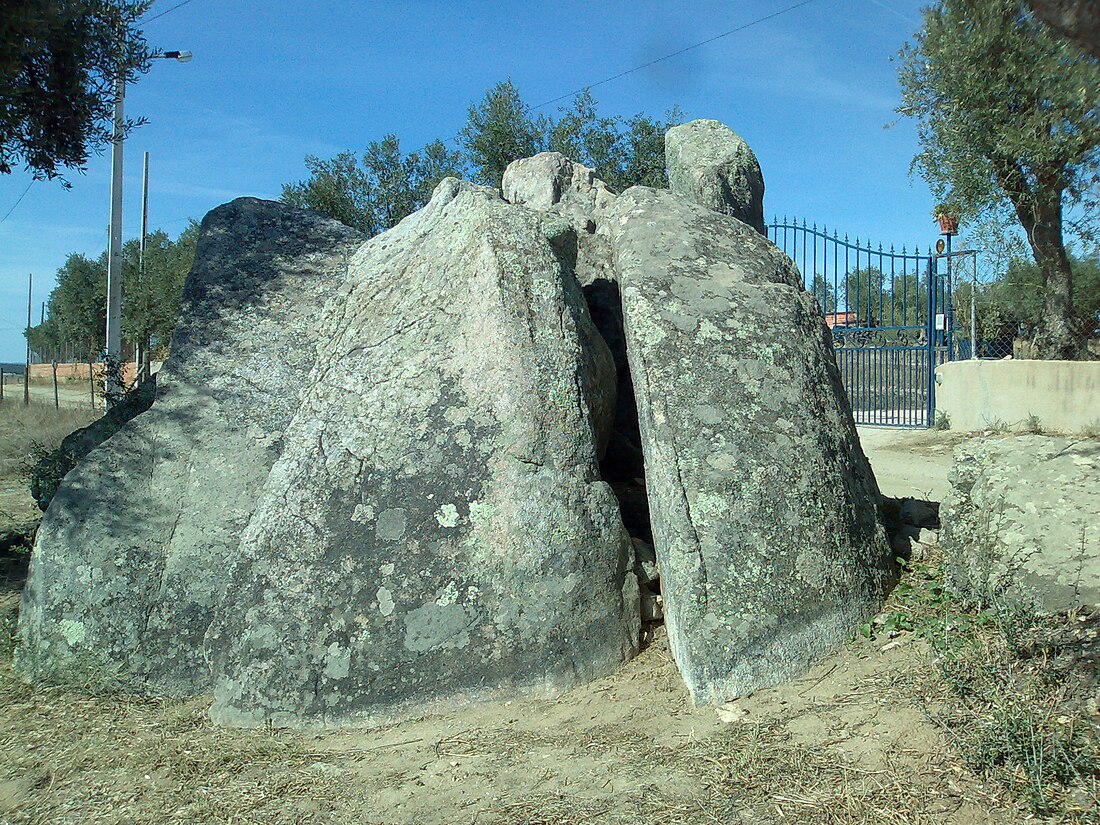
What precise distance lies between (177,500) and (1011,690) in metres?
3.87

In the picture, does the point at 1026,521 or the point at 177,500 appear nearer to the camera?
the point at 1026,521

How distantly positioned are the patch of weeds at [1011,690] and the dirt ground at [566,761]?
0.24ft

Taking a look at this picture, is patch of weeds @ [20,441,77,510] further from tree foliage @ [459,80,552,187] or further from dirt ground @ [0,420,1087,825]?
tree foliage @ [459,80,552,187]

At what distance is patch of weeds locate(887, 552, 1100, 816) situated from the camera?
266 cm

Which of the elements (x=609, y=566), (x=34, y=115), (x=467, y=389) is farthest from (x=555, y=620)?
(x=34, y=115)

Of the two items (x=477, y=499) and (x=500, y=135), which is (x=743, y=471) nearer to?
(x=477, y=499)

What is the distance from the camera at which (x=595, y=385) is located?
4.34 meters

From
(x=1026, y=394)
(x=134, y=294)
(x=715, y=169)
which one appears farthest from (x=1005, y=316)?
(x=134, y=294)

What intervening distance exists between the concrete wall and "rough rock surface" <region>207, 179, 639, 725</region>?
9.71 meters

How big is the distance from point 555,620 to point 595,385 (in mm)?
1173

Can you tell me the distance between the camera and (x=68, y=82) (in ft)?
20.9

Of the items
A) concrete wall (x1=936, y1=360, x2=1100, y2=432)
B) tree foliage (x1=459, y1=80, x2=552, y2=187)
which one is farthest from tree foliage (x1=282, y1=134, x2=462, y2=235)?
concrete wall (x1=936, y1=360, x2=1100, y2=432)

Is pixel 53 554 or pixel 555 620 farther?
pixel 53 554

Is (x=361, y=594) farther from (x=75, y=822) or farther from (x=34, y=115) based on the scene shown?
(x=34, y=115)
